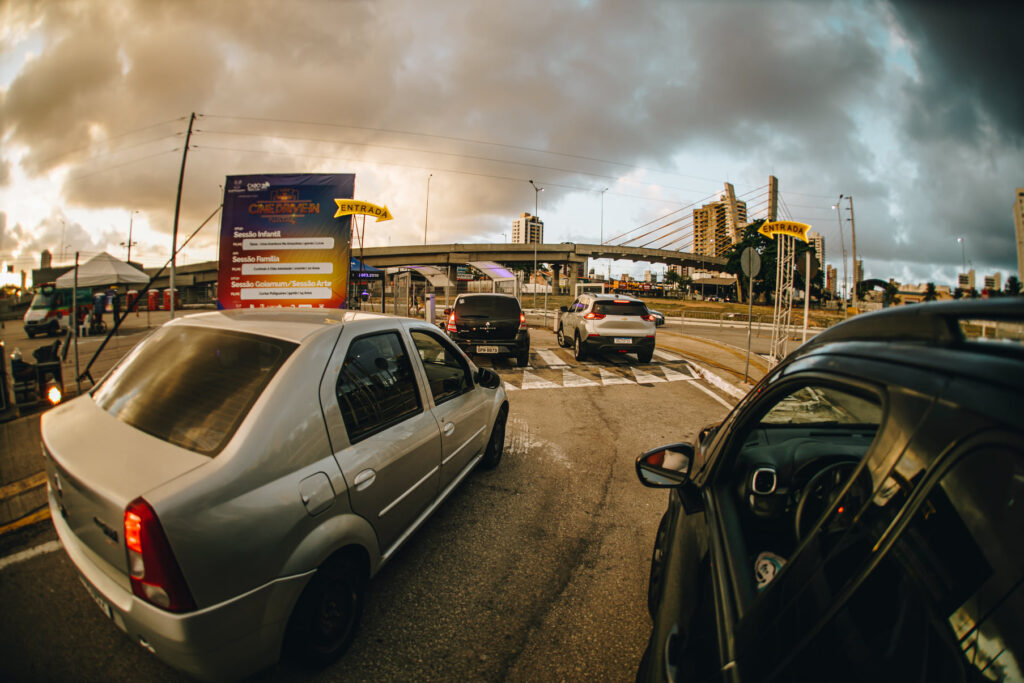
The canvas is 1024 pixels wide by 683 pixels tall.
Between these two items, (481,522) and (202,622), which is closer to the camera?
(202,622)

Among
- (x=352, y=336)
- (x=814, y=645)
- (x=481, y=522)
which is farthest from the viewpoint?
(x=481, y=522)

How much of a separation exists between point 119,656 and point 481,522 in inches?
79.1

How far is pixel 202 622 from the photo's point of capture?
4.92ft

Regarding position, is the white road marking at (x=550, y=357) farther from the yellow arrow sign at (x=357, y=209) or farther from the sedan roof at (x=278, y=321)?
the sedan roof at (x=278, y=321)

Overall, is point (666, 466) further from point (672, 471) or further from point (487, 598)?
point (487, 598)

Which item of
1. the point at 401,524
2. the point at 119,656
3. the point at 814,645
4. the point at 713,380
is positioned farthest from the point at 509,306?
the point at 814,645

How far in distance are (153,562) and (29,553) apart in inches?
89.7

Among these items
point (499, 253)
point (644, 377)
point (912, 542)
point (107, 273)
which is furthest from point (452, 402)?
point (499, 253)

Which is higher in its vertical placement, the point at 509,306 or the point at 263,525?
the point at 509,306

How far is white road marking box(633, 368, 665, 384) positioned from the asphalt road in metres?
4.70

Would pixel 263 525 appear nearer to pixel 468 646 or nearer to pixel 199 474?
pixel 199 474

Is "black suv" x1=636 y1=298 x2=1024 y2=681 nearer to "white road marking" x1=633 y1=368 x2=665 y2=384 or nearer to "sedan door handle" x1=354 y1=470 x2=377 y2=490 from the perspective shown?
"sedan door handle" x1=354 y1=470 x2=377 y2=490

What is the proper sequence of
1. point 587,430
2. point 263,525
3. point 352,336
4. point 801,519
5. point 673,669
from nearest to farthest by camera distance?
point 673,669, point 801,519, point 263,525, point 352,336, point 587,430

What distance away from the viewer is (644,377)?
9234mm
